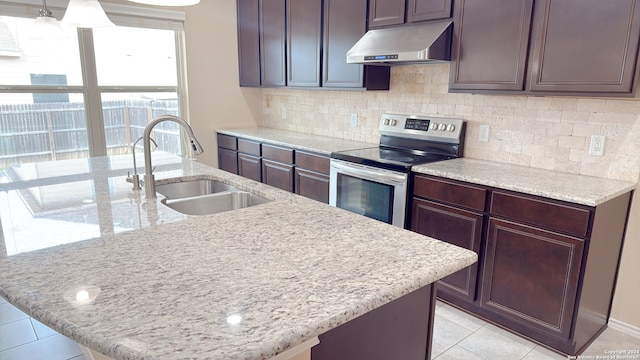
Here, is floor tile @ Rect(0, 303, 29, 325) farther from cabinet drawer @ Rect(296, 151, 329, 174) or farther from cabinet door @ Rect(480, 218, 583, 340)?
cabinet door @ Rect(480, 218, 583, 340)

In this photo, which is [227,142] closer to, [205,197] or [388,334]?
[205,197]

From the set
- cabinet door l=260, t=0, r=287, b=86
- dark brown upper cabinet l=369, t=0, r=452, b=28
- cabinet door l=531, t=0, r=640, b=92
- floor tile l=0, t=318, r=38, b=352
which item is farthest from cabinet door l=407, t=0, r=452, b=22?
floor tile l=0, t=318, r=38, b=352

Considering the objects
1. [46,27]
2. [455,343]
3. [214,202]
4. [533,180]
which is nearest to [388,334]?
[214,202]

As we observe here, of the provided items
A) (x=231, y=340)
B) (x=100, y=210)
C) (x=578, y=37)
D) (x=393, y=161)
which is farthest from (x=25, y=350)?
(x=578, y=37)

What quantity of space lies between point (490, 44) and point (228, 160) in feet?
9.49

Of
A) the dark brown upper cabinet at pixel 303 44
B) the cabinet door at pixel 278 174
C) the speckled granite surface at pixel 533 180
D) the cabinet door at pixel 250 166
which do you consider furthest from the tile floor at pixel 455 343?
Result: the cabinet door at pixel 250 166

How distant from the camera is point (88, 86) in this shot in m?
3.70

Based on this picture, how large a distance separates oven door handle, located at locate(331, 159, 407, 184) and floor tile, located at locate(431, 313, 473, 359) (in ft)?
2.94

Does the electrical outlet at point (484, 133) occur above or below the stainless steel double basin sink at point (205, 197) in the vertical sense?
above

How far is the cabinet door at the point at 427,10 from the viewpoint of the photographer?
8.65 feet

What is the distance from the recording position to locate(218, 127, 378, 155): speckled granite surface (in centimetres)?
342

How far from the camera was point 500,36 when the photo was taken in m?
2.41

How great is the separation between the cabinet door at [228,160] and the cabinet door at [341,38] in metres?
1.35

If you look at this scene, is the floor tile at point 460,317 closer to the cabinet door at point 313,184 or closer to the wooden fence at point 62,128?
the cabinet door at point 313,184
